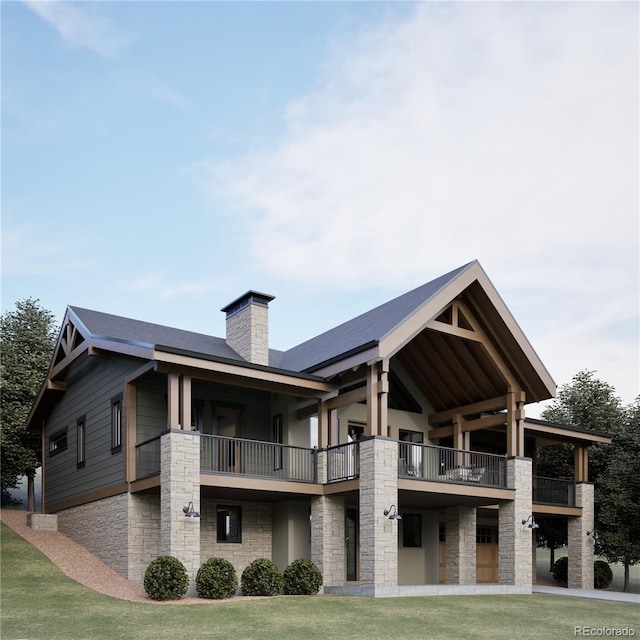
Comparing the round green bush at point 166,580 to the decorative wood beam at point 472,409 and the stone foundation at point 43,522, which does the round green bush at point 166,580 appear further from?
the decorative wood beam at point 472,409

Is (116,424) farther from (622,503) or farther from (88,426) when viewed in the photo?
(622,503)

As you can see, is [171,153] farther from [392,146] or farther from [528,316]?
[528,316]

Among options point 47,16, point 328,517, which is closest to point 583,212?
point 328,517

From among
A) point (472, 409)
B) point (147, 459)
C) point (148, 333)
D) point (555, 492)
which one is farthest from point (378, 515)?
point (555, 492)

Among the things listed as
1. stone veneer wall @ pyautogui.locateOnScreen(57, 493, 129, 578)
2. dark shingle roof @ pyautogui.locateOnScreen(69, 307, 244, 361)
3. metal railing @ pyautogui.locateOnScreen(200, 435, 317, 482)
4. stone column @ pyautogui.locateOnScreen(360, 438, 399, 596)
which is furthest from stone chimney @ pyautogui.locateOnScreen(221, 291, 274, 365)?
stone veneer wall @ pyautogui.locateOnScreen(57, 493, 129, 578)

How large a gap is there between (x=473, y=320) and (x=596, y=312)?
887cm

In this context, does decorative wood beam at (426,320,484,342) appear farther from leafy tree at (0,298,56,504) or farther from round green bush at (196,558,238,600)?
leafy tree at (0,298,56,504)

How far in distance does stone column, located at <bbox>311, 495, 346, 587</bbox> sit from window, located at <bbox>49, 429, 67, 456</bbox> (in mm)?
10071

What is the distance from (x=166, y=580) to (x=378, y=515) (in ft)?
18.3

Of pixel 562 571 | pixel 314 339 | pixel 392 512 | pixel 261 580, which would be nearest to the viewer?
pixel 261 580

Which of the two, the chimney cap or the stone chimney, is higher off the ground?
the chimney cap

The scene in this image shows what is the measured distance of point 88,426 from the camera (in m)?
25.2

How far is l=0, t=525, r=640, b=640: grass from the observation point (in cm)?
1403

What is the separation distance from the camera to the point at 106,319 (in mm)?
24812
